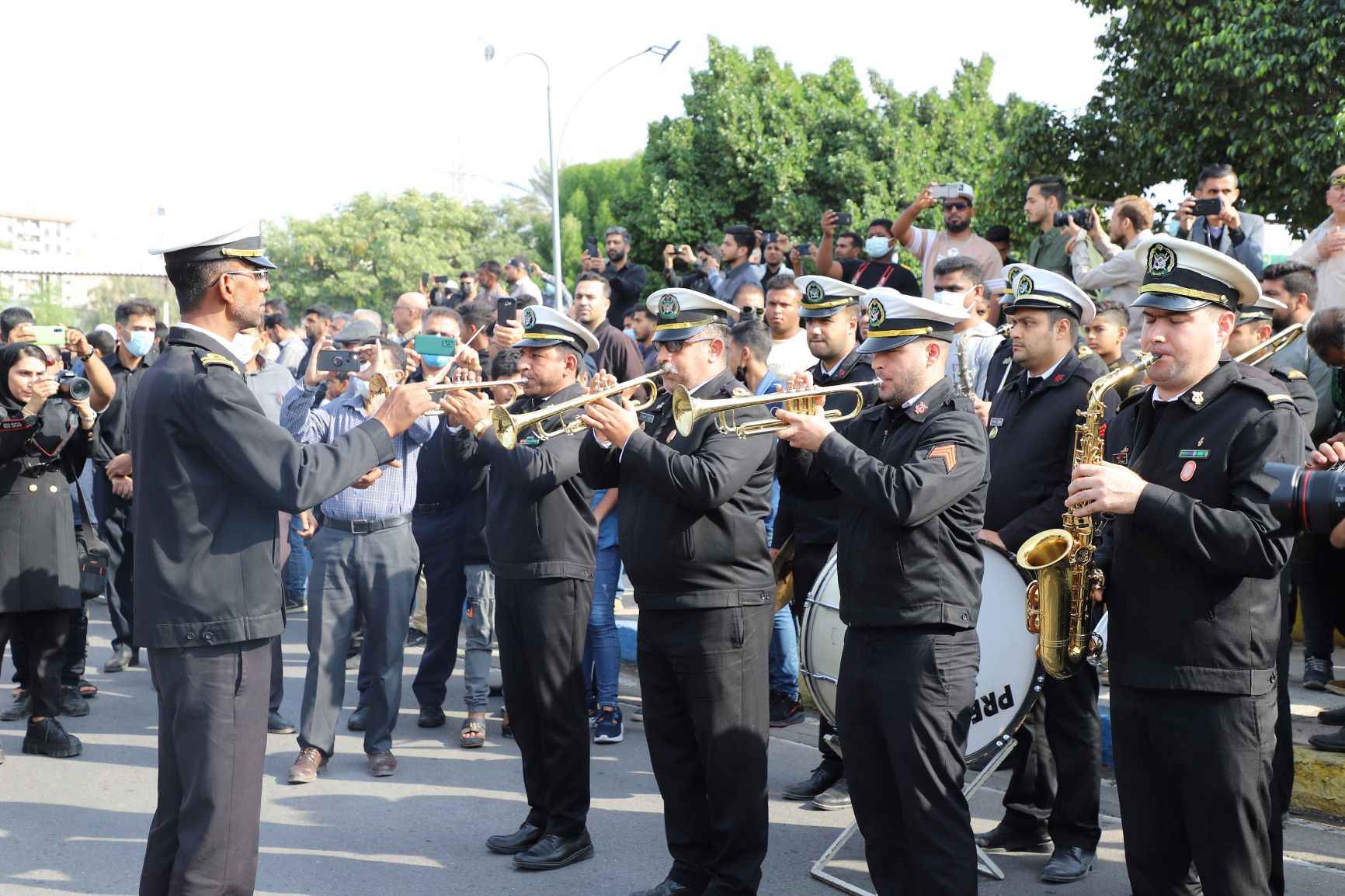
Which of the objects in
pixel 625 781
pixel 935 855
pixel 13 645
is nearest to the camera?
pixel 935 855

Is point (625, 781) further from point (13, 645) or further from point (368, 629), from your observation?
point (13, 645)

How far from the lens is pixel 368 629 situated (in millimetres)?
7336

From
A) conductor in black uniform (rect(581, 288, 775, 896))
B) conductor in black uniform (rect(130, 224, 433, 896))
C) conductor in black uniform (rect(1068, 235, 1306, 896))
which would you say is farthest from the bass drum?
conductor in black uniform (rect(130, 224, 433, 896))

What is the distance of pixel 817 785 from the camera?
652 centimetres

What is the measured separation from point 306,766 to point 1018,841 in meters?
3.79

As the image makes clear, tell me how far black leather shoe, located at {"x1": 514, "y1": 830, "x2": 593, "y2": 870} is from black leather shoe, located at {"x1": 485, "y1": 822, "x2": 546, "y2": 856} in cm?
10

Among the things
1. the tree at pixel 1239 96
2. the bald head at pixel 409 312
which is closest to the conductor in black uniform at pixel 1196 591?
the tree at pixel 1239 96

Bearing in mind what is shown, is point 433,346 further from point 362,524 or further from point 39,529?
point 39,529

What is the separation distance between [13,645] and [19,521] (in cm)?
117

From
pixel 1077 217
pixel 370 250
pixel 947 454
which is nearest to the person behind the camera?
pixel 947 454

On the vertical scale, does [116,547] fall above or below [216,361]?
below

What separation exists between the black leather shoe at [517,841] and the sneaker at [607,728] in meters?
1.79

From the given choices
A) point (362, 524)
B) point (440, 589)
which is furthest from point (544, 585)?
point (440, 589)

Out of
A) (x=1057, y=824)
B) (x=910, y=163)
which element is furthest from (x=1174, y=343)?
(x=910, y=163)
